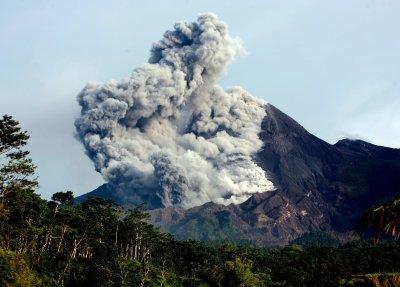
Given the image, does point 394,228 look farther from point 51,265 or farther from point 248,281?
point 248,281

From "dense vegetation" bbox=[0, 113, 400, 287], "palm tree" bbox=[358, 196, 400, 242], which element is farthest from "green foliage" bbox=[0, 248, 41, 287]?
"palm tree" bbox=[358, 196, 400, 242]

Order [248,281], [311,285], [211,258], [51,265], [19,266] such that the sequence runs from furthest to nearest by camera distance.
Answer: [211,258]
[311,285]
[248,281]
[51,265]
[19,266]

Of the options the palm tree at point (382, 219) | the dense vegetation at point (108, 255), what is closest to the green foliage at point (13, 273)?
the dense vegetation at point (108, 255)

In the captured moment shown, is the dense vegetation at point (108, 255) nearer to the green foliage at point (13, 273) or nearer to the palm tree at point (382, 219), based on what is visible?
the green foliage at point (13, 273)

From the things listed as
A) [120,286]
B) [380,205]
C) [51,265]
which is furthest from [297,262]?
[380,205]

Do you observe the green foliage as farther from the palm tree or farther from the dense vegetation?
the palm tree

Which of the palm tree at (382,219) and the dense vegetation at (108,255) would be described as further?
the dense vegetation at (108,255)

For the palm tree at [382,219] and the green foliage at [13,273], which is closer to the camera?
the palm tree at [382,219]

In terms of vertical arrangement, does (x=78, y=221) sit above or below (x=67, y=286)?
above
